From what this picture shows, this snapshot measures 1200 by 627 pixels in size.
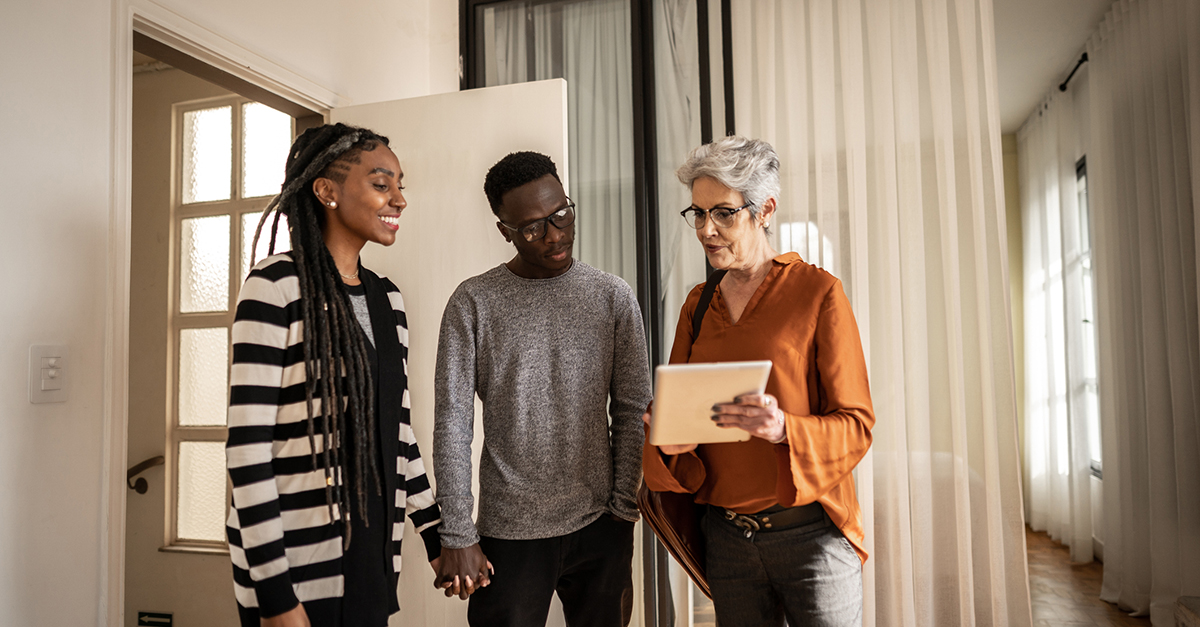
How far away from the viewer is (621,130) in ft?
9.17

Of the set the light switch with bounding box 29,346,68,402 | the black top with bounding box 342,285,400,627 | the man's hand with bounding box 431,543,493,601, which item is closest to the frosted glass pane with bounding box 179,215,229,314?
the light switch with bounding box 29,346,68,402

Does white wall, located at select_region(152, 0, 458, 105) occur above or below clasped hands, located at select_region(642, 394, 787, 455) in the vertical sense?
above

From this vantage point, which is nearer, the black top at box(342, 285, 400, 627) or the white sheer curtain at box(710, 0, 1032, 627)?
the black top at box(342, 285, 400, 627)

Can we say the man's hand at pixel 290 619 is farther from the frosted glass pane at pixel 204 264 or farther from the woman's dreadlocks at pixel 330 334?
the frosted glass pane at pixel 204 264

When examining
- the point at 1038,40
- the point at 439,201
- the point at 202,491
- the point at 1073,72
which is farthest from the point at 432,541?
the point at 1073,72

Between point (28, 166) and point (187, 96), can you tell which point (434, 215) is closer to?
point (28, 166)

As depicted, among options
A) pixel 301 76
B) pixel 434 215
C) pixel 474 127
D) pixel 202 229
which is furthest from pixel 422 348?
pixel 202 229

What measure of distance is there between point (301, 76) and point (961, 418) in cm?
252

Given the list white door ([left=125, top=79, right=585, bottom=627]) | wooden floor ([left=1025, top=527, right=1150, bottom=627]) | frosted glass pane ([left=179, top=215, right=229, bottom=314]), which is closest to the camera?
white door ([left=125, top=79, right=585, bottom=627])

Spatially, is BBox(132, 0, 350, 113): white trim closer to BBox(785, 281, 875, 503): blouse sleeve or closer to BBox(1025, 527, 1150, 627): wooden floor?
BBox(785, 281, 875, 503): blouse sleeve

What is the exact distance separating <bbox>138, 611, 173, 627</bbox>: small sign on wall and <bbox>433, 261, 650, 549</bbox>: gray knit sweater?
2.39m

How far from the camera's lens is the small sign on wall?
122 inches

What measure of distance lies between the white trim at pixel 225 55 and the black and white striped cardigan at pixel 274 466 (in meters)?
1.00

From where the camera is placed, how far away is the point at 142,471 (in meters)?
3.16
